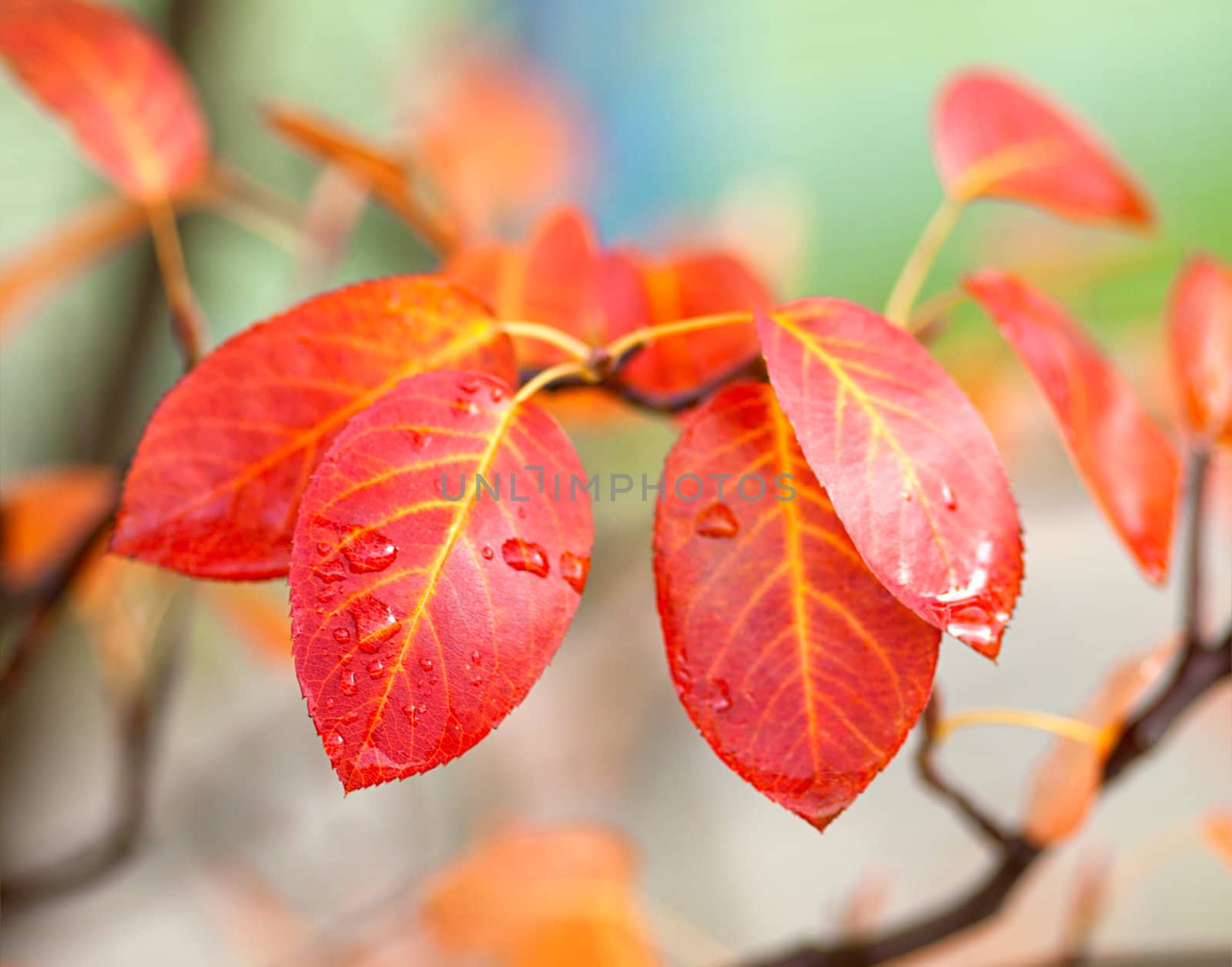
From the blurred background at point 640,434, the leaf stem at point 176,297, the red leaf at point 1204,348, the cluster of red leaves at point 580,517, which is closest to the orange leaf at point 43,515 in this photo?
the blurred background at point 640,434

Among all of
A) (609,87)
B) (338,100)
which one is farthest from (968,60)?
(338,100)

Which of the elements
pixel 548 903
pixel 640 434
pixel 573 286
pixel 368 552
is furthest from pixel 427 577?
pixel 640 434

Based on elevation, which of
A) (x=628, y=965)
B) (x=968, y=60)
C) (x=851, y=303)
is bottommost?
(x=628, y=965)

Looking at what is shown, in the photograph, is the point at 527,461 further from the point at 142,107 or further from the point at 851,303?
the point at 142,107

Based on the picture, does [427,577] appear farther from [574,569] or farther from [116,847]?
[116,847]

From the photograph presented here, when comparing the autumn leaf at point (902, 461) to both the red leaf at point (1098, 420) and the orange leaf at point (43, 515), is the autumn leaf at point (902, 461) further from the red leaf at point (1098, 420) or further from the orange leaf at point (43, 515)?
the orange leaf at point (43, 515)

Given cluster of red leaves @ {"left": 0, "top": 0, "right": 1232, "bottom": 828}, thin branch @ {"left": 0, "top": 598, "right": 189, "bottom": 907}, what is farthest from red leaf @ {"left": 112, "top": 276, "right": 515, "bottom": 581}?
thin branch @ {"left": 0, "top": 598, "right": 189, "bottom": 907}

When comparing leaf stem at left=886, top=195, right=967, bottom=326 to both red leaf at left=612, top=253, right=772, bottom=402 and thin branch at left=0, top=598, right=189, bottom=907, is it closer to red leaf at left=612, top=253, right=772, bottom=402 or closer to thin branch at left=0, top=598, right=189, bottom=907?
red leaf at left=612, top=253, right=772, bottom=402
